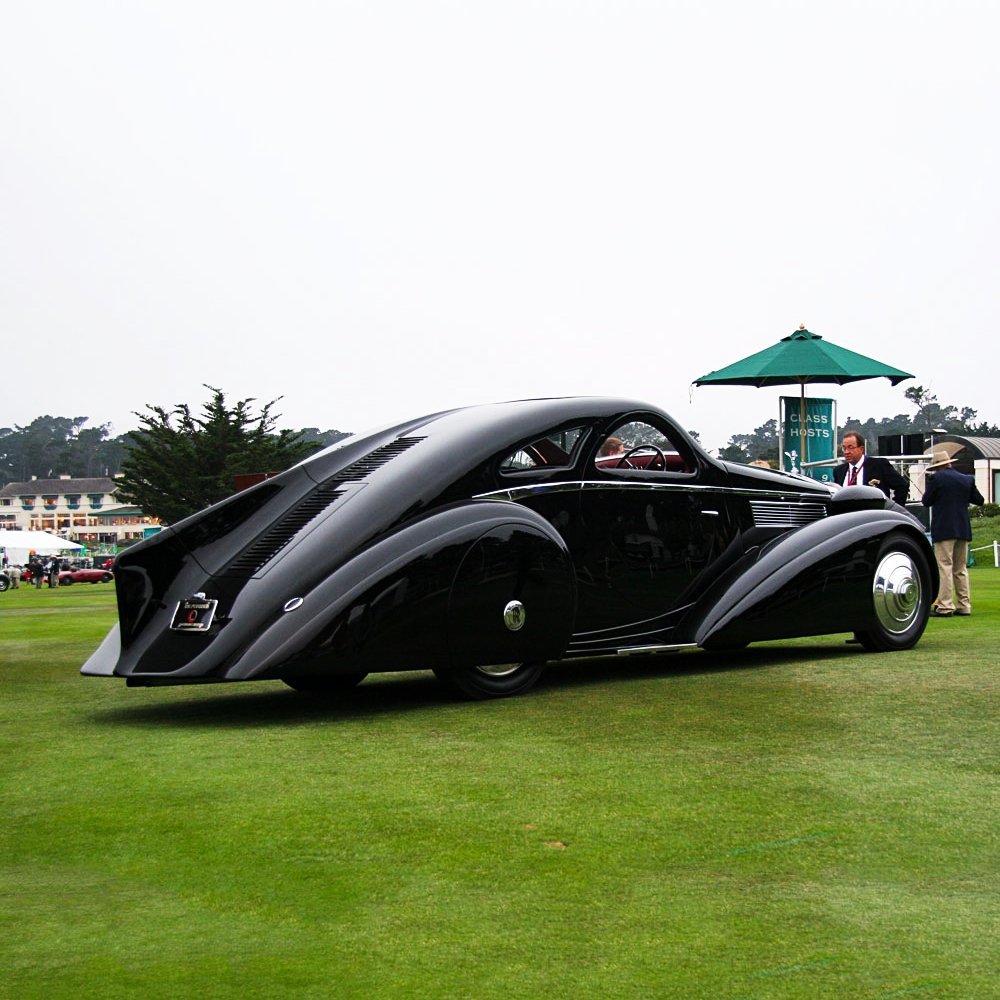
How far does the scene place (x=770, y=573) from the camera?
9.58 m

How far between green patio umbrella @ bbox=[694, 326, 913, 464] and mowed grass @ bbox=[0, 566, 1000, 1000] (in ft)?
63.7

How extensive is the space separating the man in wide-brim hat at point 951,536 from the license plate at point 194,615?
355 inches

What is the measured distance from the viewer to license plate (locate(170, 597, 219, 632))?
7.55m

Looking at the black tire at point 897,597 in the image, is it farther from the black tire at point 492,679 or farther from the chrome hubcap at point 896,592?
the black tire at point 492,679

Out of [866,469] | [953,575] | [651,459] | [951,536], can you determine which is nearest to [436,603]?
[651,459]

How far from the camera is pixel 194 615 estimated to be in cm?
762

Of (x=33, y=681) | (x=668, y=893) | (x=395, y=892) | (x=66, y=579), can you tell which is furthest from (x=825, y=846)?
(x=66, y=579)

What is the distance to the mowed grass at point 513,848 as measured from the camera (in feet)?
11.1

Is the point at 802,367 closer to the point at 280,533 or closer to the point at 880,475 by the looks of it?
the point at 880,475

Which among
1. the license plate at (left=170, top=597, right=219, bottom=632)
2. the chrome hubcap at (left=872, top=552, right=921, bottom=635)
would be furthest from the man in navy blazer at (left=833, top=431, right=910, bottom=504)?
the license plate at (left=170, top=597, right=219, bottom=632)

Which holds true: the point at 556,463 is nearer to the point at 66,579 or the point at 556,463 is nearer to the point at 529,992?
the point at 529,992

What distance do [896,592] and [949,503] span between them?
4.60 meters

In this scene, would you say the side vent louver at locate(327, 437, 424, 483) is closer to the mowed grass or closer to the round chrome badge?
the round chrome badge

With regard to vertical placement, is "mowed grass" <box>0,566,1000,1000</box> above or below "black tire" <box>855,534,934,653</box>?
below
